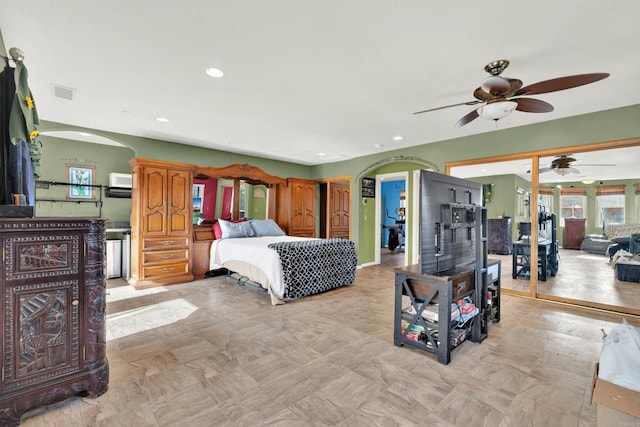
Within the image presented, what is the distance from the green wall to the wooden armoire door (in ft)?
1.39

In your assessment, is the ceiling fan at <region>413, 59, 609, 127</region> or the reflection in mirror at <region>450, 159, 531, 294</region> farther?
the reflection in mirror at <region>450, 159, 531, 294</region>

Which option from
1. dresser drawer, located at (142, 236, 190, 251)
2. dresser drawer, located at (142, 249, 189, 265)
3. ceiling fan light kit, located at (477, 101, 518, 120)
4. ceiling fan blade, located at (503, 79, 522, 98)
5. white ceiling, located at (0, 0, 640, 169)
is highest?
white ceiling, located at (0, 0, 640, 169)

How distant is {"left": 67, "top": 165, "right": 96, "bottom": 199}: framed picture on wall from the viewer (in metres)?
5.38

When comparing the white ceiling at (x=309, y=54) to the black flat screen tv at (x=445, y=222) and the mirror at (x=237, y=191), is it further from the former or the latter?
the mirror at (x=237, y=191)

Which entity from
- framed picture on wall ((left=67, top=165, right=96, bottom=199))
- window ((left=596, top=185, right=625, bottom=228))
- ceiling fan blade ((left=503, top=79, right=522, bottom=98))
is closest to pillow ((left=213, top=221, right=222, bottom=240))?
framed picture on wall ((left=67, top=165, right=96, bottom=199))

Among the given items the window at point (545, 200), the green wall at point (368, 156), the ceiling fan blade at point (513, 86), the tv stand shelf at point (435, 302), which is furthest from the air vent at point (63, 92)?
the window at point (545, 200)

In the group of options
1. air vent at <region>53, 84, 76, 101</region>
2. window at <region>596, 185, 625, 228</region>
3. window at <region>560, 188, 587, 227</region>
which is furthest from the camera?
window at <region>560, 188, 587, 227</region>

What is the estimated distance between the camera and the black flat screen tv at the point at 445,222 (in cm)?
224

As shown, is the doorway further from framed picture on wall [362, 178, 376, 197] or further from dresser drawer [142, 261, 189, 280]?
dresser drawer [142, 261, 189, 280]

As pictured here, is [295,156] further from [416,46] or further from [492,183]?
[416,46]

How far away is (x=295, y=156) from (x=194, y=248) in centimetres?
295

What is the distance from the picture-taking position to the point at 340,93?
3111 mm

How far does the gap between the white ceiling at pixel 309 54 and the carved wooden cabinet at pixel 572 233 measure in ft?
7.43

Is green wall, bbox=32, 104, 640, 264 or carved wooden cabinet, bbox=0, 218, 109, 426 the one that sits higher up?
green wall, bbox=32, 104, 640, 264
